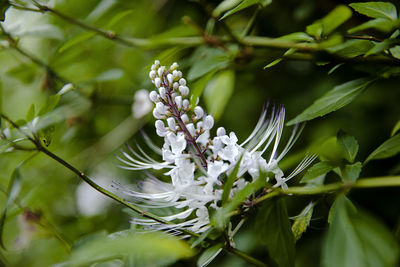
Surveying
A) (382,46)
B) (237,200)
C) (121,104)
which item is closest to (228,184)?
(237,200)

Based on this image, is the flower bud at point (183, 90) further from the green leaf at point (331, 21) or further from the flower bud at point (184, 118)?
the green leaf at point (331, 21)

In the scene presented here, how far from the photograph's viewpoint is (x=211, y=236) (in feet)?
2.40

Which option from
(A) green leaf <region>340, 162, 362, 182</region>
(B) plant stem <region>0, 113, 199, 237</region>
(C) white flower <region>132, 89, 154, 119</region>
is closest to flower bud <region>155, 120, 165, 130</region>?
(B) plant stem <region>0, 113, 199, 237</region>

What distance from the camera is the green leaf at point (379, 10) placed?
791 mm

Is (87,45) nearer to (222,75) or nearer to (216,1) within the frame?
(216,1)

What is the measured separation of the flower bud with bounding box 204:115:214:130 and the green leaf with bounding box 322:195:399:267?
1.19 ft

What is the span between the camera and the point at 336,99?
86cm

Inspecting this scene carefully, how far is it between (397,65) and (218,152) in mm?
468

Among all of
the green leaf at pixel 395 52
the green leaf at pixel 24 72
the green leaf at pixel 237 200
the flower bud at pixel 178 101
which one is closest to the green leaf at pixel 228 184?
the green leaf at pixel 237 200

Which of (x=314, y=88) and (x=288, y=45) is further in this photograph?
(x=314, y=88)

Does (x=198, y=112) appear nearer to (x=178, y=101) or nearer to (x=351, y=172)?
(x=178, y=101)

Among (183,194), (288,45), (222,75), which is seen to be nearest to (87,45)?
(222,75)

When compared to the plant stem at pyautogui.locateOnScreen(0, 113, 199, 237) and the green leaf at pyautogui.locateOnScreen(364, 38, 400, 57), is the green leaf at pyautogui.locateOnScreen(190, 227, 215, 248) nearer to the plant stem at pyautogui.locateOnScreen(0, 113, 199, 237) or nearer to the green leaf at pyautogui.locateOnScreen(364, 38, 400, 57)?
the plant stem at pyautogui.locateOnScreen(0, 113, 199, 237)

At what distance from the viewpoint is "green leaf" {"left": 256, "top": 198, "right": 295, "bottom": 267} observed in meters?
0.68
